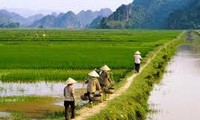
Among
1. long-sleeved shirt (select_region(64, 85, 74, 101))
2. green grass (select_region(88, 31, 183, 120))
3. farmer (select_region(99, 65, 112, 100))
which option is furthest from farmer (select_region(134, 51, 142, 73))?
long-sleeved shirt (select_region(64, 85, 74, 101))

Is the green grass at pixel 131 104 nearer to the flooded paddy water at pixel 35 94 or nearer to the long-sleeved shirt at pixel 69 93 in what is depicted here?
the long-sleeved shirt at pixel 69 93

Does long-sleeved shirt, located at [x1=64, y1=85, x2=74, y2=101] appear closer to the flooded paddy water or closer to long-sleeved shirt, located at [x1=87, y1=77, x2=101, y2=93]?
long-sleeved shirt, located at [x1=87, y1=77, x2=101, y2=93]

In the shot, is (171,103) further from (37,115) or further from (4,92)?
(4,92)

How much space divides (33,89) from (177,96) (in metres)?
5.97

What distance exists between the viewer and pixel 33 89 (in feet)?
61.6

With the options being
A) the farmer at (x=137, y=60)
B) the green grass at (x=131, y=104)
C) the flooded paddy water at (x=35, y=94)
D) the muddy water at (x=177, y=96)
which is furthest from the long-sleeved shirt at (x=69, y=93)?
the farmer at (x=137, y=60)

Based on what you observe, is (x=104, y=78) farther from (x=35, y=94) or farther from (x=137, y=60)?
(x=137, y=60)

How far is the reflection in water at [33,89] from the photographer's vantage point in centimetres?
1762

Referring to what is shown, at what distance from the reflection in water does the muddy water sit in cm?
380

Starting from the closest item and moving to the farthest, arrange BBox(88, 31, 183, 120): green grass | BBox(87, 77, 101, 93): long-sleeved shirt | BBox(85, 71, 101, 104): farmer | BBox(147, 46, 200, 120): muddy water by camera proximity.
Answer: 1. BBox(88, 31, 183, 120): green grass
2. BBox(85, 71, 101, 104): farmer
3. BBox(87, 77, 101, 93): long-sleeved shirt
4. BBox(147, 46, 200, 120): muddy water

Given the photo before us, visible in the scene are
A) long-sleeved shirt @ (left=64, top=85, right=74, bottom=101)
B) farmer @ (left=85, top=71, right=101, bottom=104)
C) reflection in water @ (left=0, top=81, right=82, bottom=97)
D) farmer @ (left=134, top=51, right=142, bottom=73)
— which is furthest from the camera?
farmer @ (left=134, top=51, right=142, bottom=73)

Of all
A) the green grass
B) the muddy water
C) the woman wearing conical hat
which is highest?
the woman wearing conical hat

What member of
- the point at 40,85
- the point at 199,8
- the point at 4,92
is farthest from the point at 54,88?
the point at 199,8

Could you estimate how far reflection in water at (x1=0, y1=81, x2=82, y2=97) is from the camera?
57.8 ft
